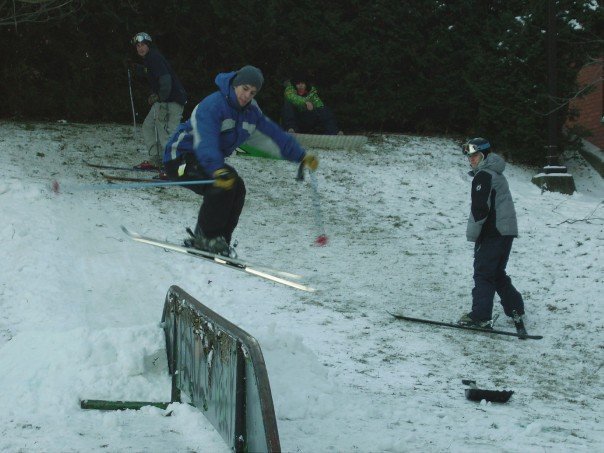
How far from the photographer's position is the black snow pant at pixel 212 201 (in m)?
6.98

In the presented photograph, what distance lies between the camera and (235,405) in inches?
161

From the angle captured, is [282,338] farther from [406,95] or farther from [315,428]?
[406,95]

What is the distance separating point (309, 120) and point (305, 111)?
A: 0.19 m

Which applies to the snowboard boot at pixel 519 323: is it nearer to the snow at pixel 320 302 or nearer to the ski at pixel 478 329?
the ski at pixel 478 329

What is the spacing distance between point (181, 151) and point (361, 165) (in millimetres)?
7030

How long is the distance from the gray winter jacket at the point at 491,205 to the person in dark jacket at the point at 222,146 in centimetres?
184

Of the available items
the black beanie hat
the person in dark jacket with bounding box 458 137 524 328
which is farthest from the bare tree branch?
the person in dark jacket with bounding box 458 137 524 328

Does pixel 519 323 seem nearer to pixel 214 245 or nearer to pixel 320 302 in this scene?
pixel 320 302

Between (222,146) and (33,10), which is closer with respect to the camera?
(222,146)

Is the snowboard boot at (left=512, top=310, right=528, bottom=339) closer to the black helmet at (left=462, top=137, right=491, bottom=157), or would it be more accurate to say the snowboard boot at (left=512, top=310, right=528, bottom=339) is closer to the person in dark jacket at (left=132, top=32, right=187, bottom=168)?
the black helmet at (left=462, top=137, right=491, bottom=157)

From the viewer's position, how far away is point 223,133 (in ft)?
22.6

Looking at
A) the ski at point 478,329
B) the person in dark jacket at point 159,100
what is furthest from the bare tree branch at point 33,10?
the ski at point 478,329

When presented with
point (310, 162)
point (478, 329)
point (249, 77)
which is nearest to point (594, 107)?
point (478, 329)

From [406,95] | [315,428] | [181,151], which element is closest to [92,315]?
[181,151]
